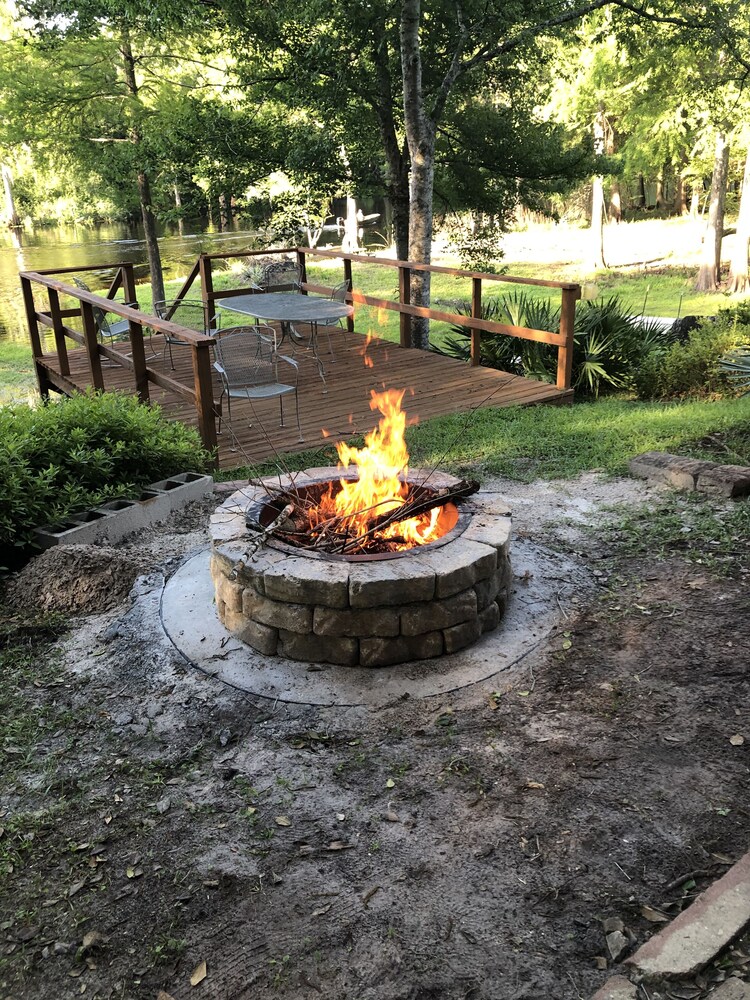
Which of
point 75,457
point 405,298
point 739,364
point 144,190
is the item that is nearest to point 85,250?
point 144,190

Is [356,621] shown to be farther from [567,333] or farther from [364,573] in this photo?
[567,333]

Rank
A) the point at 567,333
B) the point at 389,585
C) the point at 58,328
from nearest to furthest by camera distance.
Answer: the point at 389,585, the point at 567,333, the point at 58,328

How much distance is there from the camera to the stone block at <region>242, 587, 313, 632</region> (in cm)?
361

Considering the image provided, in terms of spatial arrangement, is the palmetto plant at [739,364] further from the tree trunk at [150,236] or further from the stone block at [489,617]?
the tree trunk at [150,236]

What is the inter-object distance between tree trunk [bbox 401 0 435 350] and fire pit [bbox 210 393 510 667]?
20.0 ft

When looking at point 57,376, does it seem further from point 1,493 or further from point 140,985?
point 140,985

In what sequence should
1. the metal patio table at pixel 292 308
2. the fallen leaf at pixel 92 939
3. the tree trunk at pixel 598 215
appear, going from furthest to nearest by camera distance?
the tree trunk at pixel 598 215 < the metal patio table at pixel 292 308 < the fallen leaf at pixel 92 939

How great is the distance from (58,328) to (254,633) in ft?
19.3

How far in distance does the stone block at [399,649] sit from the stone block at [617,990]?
1.72 m

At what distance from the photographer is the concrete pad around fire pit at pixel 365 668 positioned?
11.4ft

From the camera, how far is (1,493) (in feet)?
15.2

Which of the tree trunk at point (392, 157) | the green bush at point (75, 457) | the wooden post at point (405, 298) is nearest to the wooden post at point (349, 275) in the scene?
the wooden post at point (405, 298)

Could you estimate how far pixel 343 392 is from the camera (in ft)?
27.3

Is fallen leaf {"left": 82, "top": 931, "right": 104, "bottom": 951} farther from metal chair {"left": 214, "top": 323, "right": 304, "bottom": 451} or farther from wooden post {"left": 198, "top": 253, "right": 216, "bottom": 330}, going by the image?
wooden post {"left": 198, "top": 253, "right": 216, "bottom": 330}
